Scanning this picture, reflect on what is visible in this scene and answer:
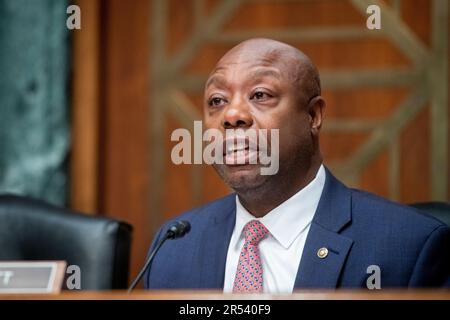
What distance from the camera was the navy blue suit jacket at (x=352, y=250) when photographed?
162 cm

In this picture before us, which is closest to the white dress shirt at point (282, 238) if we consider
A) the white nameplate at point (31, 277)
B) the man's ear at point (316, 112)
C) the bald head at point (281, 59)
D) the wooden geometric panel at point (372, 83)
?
the man's ear at point (316, 112)

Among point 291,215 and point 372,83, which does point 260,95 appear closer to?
point 291,215

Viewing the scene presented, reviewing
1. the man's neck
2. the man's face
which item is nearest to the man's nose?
the man's face

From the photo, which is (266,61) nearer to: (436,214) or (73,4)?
(436,214)

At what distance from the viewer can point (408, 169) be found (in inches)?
116

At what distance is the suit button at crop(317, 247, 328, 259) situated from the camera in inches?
64.0

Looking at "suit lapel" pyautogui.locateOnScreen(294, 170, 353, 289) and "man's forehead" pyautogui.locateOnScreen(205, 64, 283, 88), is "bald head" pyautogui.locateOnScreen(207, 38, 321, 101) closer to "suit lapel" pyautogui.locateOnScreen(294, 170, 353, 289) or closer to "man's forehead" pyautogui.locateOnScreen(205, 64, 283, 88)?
"man's forehead" pyautogui.locateOnScreen(205, 64, 283, 88)

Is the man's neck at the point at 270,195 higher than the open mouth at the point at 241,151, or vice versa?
the open mouth at the point at 241,151

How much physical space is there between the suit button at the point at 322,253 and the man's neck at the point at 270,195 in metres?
0.17

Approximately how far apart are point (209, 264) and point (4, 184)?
1469mm

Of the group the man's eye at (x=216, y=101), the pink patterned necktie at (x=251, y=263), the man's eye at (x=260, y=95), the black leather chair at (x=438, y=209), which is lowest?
the pink patterned necktie at (x=251, y=263)

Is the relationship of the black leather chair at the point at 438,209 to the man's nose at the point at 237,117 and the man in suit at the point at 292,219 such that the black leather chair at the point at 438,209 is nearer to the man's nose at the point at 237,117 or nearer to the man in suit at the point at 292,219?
the man in suit at the point at 292,219

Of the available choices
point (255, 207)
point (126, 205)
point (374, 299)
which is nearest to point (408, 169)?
point (126, 205)

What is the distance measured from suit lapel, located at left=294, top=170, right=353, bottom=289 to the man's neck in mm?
59
